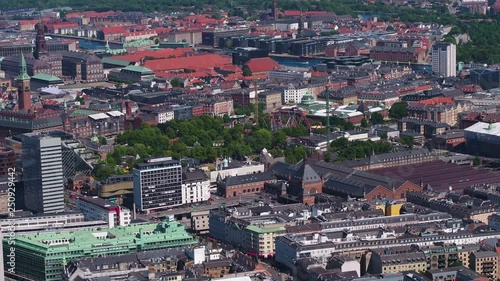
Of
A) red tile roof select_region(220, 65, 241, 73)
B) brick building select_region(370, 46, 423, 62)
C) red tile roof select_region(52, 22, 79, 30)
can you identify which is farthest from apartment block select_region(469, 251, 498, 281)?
red tile roof select_region(52, 22, 79, 30)

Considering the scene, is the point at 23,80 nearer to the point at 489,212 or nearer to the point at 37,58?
the point at 37,58

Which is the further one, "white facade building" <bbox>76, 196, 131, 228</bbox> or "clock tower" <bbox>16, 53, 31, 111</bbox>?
"clock tower" <bbox>16, 53, 31, 111</bbox>

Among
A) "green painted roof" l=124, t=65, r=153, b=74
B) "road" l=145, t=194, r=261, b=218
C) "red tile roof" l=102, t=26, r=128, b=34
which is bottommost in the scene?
"road" l=145, t=194, r=261, b=218

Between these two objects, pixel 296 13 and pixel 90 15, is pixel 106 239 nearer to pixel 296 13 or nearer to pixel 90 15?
pixel 296 13

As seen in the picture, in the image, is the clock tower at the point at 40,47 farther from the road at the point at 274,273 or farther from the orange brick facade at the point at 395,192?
the road at the point at 274,273

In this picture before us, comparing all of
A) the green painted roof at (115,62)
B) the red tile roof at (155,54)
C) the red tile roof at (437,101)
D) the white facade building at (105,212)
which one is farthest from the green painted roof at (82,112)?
the red tile roof at (155,54)

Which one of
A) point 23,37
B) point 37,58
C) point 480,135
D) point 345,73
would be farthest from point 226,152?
point 23,37

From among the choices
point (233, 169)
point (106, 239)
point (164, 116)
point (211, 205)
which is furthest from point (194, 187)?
point (164, 116)

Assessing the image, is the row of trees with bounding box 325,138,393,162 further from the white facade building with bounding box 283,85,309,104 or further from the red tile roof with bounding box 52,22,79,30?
the red tile roof with bounding box 52,22,79,30
